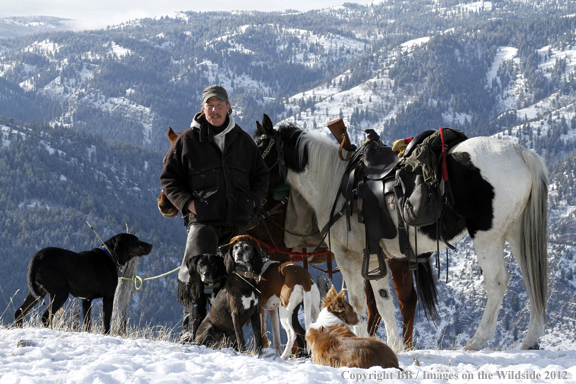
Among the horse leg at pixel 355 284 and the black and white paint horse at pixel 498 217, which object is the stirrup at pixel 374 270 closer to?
the horse leg at pixel 355 284

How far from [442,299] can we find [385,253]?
144 m

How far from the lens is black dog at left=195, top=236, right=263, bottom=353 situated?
4.64 metres

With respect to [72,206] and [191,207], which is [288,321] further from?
[72,206]

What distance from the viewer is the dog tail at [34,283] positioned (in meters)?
6.41

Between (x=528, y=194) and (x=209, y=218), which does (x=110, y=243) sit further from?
(x=528, y=194)

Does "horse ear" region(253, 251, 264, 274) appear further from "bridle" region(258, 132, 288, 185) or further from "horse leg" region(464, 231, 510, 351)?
"horse leg" region(464, 231, 510, 351)

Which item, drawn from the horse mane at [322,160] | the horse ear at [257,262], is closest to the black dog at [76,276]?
the horse ear at [257,262]

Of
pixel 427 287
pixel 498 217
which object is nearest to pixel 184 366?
A: pixel 498 217

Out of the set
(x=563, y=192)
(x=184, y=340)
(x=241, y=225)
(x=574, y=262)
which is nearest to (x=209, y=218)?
(x=241, y=225)

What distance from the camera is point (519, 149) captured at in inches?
207

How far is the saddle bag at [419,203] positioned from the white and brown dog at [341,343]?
4.10 feet

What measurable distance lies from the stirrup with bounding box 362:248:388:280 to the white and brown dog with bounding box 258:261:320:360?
59 centimetres

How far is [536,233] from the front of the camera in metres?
5.15

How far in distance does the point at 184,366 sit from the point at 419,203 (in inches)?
107
